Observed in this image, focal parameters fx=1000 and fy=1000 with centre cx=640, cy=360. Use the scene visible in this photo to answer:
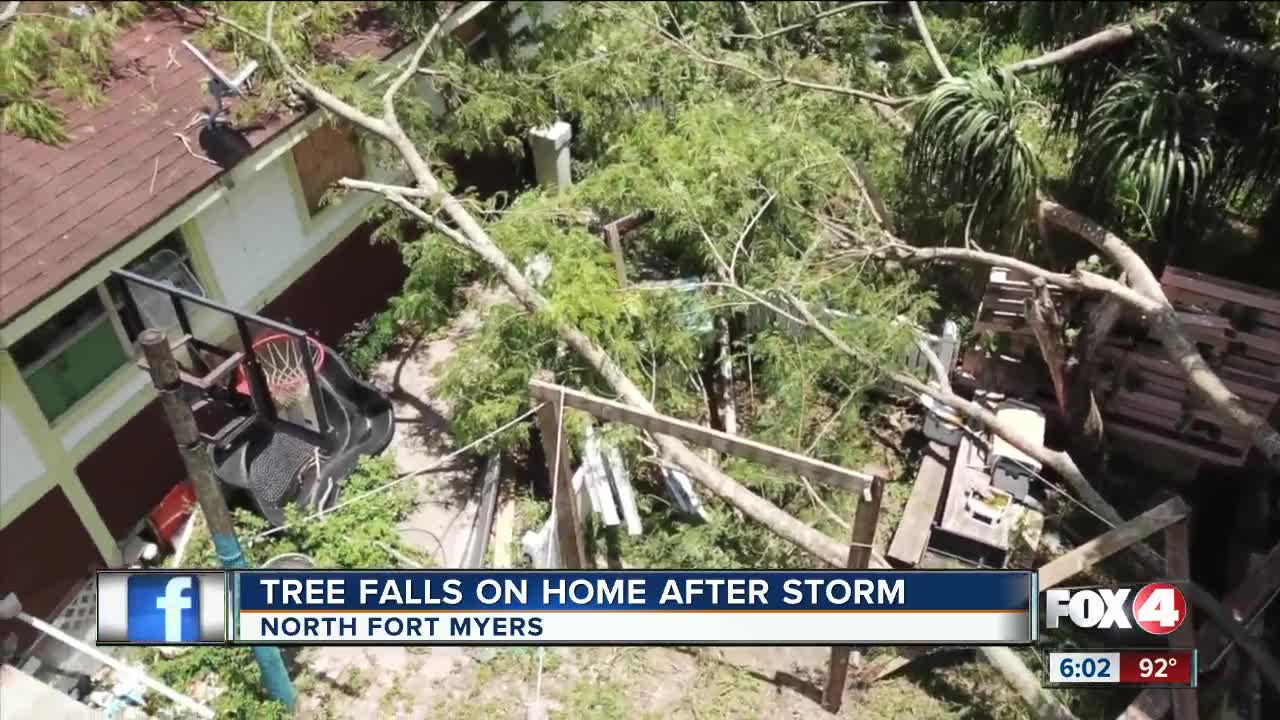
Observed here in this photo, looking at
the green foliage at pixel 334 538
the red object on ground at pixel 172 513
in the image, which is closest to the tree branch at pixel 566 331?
the green foliage at pixel 334 538

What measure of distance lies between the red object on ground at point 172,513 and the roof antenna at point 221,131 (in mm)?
2469

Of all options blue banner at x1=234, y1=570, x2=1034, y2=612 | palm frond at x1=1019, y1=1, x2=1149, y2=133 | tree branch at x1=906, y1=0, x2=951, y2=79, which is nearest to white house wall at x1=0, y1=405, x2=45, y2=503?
blue banner at x1=234, y1=570, x2=1034, y2=612

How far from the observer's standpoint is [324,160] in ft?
28.8

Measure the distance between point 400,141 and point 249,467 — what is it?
277 cm

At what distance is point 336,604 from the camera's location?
4629 mm

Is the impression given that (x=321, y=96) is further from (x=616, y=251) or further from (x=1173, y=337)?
(x=1173, y=337)

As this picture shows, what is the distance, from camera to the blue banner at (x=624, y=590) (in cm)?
457

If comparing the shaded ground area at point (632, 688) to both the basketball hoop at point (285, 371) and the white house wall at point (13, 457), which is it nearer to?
the basketball hoop at point (285, 371)

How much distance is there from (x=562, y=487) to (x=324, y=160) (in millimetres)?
4300

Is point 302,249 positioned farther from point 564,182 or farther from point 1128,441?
point 1128,441

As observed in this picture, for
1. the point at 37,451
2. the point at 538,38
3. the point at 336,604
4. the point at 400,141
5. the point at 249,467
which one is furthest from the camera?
the point at 538,38

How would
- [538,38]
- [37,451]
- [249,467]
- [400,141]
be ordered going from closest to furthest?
1. [37,451]
2. [249,467]
3. [400,141]
4. [538,38]

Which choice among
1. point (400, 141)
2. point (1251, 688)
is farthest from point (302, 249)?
point (1251, 688)

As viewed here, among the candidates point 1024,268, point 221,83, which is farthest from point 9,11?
point 1024,268
